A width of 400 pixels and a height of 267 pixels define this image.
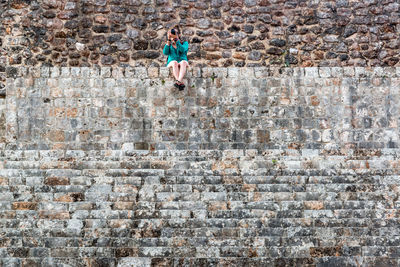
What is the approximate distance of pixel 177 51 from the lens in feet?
27.4

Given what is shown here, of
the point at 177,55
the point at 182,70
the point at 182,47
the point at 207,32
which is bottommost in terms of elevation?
the point at 182,70

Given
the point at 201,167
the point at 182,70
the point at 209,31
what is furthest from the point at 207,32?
the point at 201,167

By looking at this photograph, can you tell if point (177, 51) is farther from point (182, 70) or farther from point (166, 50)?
point (182, 70)

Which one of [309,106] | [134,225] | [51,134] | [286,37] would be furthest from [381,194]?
[51,134]

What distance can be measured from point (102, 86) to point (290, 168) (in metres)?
3.70

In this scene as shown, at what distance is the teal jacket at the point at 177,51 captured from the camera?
27.2 ft

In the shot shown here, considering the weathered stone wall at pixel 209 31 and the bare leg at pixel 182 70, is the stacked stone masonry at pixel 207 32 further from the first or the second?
the bare leg at pixel 182 70

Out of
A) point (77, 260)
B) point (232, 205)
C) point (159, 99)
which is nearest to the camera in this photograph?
point (77, 260)

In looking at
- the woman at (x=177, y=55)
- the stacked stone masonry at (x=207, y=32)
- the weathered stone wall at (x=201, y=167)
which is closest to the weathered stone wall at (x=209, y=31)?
the stacked stone masonry at (x=207, y=32)

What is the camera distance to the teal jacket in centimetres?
829

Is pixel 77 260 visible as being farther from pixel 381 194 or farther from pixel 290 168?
pixel 381 194

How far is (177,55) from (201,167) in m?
2.03

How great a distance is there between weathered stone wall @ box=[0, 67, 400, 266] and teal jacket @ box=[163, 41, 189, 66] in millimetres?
491

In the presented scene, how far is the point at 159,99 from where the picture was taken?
8.67 meters
